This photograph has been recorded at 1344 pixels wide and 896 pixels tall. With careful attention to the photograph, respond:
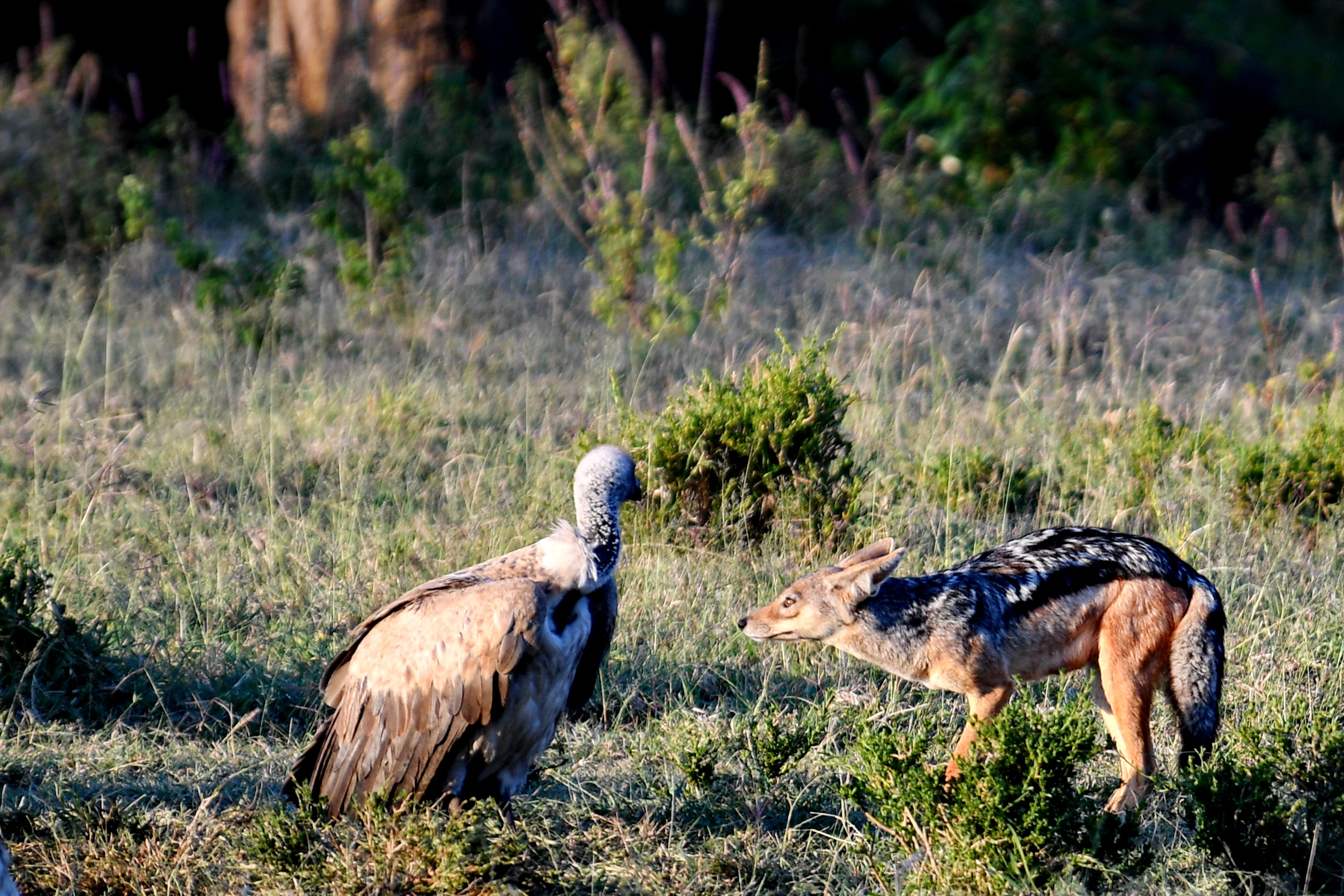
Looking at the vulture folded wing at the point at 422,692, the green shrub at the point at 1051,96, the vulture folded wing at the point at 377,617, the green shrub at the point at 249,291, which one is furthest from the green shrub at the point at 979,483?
the green shrub at the point at 1051,96

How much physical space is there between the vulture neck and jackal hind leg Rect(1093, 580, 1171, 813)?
1.47 m

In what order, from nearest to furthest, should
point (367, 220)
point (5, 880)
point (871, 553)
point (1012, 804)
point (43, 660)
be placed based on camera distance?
point (5, 880)
point (1012, 804)
point (871, 553)
point (43, 660)
point (367, 220)

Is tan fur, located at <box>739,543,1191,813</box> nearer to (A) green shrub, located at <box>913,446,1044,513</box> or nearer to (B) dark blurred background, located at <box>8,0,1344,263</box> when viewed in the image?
(A) green shrub, located at <box>913,446,1044,513</box>

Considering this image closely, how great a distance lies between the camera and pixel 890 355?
8.59 metres

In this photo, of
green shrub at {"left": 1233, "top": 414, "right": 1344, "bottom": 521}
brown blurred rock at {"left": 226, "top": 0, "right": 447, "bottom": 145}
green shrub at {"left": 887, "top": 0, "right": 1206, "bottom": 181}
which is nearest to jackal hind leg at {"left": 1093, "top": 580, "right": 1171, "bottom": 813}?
green shrub at {"left": 1233, "top": 414, "right": 1344, "bottom": 521}

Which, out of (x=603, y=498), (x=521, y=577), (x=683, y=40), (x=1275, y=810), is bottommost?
(x=1275, y=810)

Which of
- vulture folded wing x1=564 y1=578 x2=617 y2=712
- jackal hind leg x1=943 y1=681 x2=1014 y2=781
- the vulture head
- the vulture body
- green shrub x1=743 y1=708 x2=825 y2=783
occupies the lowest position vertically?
green shrub x1=743 y1=708 x2=825 y2=783

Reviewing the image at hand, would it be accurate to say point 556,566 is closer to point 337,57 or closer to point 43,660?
point 43,660

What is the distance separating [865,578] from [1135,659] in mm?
817

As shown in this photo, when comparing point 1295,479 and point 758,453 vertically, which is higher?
point 758,453

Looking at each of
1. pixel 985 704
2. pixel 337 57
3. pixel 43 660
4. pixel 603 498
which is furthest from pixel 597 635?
pixel 337 57

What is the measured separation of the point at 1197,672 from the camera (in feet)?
13.7

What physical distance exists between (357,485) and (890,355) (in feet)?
11.1

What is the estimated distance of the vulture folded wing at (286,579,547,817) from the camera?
153 inches
